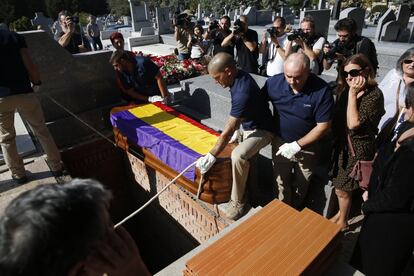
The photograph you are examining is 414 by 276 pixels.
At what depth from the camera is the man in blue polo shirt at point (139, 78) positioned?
15.5 ft

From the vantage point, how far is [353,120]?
2572mm

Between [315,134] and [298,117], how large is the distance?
0.24 metres

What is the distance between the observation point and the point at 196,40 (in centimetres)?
738

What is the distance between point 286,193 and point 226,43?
2.99 m

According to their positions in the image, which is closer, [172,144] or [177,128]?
[172,144]

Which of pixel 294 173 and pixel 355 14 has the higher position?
pixel 355 14

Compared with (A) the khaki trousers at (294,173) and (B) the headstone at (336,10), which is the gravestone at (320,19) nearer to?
(B) the headstone at (336,10)

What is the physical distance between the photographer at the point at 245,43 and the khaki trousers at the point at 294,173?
245 cm

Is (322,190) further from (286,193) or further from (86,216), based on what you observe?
(86,216)

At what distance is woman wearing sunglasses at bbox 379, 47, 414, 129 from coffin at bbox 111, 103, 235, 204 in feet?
5.40

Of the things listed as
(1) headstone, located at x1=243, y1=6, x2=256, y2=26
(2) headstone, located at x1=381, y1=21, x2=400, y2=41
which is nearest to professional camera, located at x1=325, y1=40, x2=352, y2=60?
(2) headstone, located at x1=381, y1=21, x2=400, y2=41

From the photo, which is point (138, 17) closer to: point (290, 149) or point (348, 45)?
point (348, 45)

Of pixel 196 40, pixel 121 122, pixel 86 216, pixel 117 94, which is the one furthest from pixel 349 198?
pixel 196 40

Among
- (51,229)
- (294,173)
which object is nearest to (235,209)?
(294,173)
